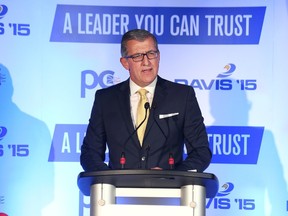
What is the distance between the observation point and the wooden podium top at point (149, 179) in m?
2.70

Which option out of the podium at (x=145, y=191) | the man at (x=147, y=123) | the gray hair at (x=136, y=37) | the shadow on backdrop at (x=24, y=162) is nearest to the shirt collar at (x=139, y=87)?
the man at (x=147, y=123)

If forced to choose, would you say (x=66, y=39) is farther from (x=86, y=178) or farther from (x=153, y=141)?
(x=86, y=178)

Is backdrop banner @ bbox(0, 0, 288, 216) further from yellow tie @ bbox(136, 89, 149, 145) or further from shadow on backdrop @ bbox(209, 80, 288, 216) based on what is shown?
yellow tie @ bbox(136, 89, 149, 145)

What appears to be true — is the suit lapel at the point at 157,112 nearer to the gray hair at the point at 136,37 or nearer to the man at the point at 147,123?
the man at the point at 147,123

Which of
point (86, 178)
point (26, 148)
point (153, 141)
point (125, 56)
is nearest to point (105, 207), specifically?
point (86, 178)

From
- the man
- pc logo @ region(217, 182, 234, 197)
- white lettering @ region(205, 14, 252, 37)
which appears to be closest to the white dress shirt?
the man

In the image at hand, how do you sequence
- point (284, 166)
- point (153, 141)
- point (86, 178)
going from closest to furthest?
1. point (86, 178)
2. point (153, 141)
3. point (284, 166)

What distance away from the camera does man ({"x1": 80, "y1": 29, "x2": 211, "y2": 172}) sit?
3.44 meters

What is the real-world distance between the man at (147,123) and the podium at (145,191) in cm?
45

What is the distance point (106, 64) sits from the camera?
16.0 ft

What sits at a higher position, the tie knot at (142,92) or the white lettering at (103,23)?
the white lettering at (103,23)

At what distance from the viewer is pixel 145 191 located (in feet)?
Result: 9.47

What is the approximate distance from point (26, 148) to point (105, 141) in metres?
1.42

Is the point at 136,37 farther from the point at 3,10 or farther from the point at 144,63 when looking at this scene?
the point at 3,10
